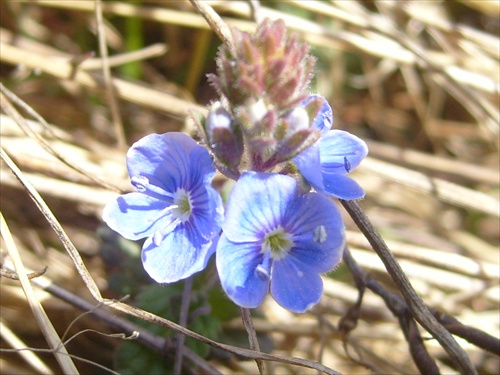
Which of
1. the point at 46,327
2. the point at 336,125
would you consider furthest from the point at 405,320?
the point at 336,125

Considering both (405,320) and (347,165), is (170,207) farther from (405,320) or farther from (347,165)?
(405,320)

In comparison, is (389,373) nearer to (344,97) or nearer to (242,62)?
(242,62)

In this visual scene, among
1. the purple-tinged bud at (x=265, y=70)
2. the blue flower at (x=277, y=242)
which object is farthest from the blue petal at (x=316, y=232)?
the purple-tinged bud at (x=265, y=70)

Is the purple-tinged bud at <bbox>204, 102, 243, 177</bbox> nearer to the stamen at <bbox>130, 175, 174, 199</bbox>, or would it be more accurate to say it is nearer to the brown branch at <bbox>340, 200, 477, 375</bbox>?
the stamen at <bbox>130, 175, 174, 199</bbox>

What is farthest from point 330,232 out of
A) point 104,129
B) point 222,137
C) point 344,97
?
point 344,97

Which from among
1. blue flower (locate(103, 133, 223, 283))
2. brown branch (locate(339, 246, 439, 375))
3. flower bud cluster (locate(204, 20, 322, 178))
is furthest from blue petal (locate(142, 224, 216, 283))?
brown branch (locate(339, 246, 439, 375))
